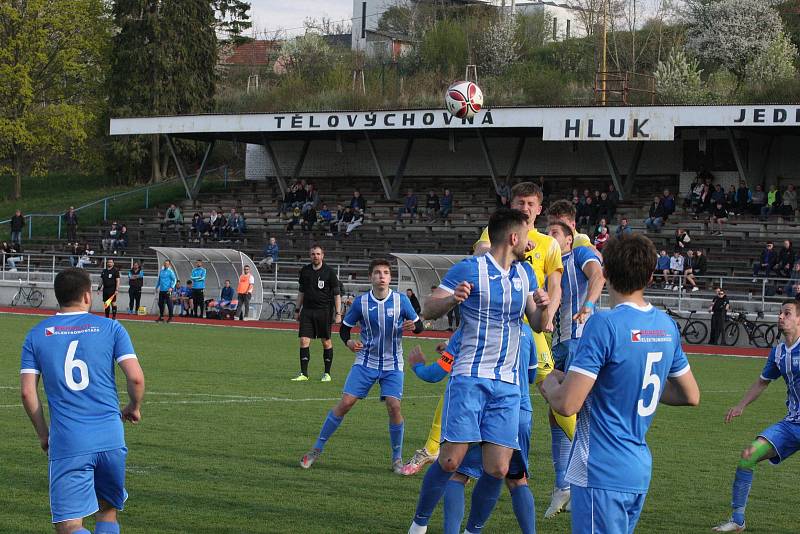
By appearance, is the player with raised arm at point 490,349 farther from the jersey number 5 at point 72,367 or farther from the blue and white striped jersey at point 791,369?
the blue and white striped jersey at point 791,369

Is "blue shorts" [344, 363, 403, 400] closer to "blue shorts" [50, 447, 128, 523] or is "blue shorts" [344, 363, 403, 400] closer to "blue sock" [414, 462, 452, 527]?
"blue sock" [414, 462, 452, 527]

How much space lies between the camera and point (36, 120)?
186ft

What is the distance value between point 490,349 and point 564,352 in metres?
1.56

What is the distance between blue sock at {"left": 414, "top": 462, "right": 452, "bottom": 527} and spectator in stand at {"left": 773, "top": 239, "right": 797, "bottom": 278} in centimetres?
2415

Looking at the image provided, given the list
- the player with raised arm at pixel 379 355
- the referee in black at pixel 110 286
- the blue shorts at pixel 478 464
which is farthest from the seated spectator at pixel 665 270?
the blue shorts at pixel 478 464

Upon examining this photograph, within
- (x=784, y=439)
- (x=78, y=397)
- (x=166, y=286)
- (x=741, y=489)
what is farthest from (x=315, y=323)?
(x=166, y=286)

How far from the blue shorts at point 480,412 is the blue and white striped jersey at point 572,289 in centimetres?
153

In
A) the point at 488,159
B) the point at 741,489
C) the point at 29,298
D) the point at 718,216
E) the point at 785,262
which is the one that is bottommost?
the point at 29,298

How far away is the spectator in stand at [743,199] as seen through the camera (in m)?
34.2

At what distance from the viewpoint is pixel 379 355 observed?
380 inches

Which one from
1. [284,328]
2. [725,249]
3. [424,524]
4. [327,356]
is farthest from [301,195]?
[424,524]

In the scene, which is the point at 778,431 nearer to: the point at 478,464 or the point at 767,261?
the point at 478,464

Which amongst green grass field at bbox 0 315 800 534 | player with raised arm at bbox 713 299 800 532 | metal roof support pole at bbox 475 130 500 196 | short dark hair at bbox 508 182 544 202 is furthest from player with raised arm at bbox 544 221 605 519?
metal roof support pole at bbox 475 130 500 196

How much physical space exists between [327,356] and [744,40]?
45564mm
